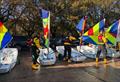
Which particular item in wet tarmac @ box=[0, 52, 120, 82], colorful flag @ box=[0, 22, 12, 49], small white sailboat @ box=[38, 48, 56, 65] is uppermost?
colorful flag @ box=[0, 22, 12, 49]

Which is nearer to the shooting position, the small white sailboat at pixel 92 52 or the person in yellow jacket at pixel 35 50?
the person in yellow jacket at pixel 35 50

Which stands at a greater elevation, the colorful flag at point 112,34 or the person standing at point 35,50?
the colorful flag at point 112,34

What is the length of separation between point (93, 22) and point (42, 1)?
7267 millimetres

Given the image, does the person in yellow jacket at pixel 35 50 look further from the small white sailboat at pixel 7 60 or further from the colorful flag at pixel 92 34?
the colorful flag at pixel 92 34

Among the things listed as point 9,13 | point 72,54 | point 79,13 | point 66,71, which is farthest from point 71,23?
point 66,71

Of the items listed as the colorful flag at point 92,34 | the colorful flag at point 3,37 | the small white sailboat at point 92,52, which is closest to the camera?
the colorful flag at point 3,37

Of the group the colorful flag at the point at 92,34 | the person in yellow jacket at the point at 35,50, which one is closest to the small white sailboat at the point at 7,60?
the person in yellow jacket at the point at 35,50

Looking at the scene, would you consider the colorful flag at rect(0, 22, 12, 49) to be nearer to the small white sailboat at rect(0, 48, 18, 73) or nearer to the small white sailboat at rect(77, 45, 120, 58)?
the small white sailboat at rect(0, 48, 18, 73)

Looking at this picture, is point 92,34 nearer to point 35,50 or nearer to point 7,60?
point 35,50

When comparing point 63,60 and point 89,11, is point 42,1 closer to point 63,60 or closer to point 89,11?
point 89,11

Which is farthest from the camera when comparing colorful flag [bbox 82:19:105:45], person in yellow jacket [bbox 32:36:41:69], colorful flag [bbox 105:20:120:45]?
colorful flag [bbox 105:20:120:45]

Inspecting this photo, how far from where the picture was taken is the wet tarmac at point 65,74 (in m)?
12.8

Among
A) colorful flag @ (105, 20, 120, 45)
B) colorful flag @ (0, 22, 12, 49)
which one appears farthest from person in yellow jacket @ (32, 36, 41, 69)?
colorful flag @ (105, 20, 120, 45)

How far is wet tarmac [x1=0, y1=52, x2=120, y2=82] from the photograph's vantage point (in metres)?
12.8
